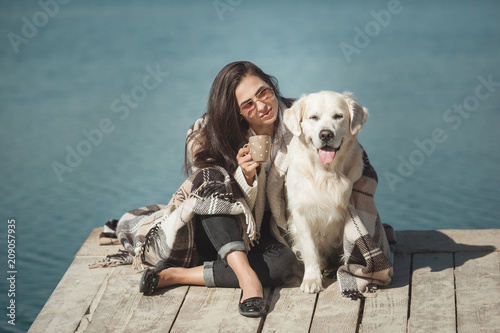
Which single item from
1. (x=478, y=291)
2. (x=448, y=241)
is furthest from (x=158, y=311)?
(x=448, y=241)

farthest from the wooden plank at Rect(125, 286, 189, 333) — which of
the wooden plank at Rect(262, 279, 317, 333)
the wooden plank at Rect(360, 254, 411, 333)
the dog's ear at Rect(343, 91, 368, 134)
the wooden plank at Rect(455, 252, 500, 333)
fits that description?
the wooden plank at Rect(455, 252, 500, 333)

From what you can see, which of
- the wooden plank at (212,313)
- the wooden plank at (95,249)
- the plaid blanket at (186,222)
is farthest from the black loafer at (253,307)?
the wooden plank at (95,249)

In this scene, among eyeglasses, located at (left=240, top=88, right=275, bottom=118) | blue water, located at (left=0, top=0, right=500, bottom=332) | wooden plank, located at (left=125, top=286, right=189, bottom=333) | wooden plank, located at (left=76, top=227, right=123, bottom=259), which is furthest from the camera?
blue water, located at (left=0, top=0, right=500, bottom=332)

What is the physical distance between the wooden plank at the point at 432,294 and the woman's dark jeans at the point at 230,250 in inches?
21.9

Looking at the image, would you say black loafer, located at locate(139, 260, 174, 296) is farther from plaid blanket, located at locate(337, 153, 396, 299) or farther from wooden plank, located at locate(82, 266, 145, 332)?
plaid blanket, located at locate(337, 153, 396, 299)

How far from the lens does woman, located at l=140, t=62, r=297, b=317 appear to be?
8.74ft

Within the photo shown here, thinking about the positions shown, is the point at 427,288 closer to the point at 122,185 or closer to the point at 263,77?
the point at 263,77

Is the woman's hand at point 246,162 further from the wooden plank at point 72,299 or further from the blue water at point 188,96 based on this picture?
the blue water at point 188,96

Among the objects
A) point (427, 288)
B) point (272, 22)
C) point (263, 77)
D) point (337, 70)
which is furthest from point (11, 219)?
point (272, 22)

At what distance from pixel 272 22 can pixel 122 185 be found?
5956 mm

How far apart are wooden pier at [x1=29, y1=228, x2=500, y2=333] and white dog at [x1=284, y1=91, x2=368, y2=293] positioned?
0.20 metres

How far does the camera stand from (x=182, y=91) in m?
7.71

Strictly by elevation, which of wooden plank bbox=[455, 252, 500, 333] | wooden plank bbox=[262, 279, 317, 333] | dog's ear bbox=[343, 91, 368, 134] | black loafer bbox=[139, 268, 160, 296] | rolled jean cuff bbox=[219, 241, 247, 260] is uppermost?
dog's ear bbox=[343, 91, 368, 134]

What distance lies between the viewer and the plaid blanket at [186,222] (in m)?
Answer: 2.67
